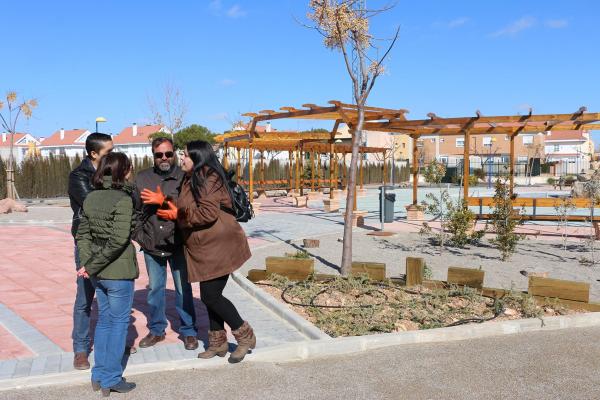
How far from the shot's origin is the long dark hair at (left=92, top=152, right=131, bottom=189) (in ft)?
12.6

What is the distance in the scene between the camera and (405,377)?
4254 millimetres

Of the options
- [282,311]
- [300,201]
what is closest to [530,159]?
[300,201]

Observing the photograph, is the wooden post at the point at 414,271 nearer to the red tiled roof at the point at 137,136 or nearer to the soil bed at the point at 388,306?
the soil bed at the point at 388,306

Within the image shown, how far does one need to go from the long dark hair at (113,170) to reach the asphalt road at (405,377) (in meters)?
1.39

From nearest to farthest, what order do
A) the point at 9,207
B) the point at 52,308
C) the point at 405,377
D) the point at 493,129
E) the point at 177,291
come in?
the point at 405,377
the point at 177,291
the point at 52,308
the point at 493,129
the point at 9,207

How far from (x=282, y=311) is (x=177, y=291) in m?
1.31

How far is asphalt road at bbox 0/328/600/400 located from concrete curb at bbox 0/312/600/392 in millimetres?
77

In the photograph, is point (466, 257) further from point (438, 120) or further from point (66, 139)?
point (66, 139)

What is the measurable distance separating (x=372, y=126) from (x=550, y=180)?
3093cm

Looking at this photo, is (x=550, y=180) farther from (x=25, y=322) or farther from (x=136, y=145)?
(x=136, y=145)

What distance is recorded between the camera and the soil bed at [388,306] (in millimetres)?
5488

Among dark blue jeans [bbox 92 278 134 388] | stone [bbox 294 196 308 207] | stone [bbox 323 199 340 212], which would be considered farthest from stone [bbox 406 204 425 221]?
dark blue jeans [bbox 92 278 134 388]

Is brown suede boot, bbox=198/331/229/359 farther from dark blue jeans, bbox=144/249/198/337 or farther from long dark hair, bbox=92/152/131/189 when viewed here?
long dark hair, bbox=92/152/131/189

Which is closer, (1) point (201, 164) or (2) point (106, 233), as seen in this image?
(2) point (106, 233)
